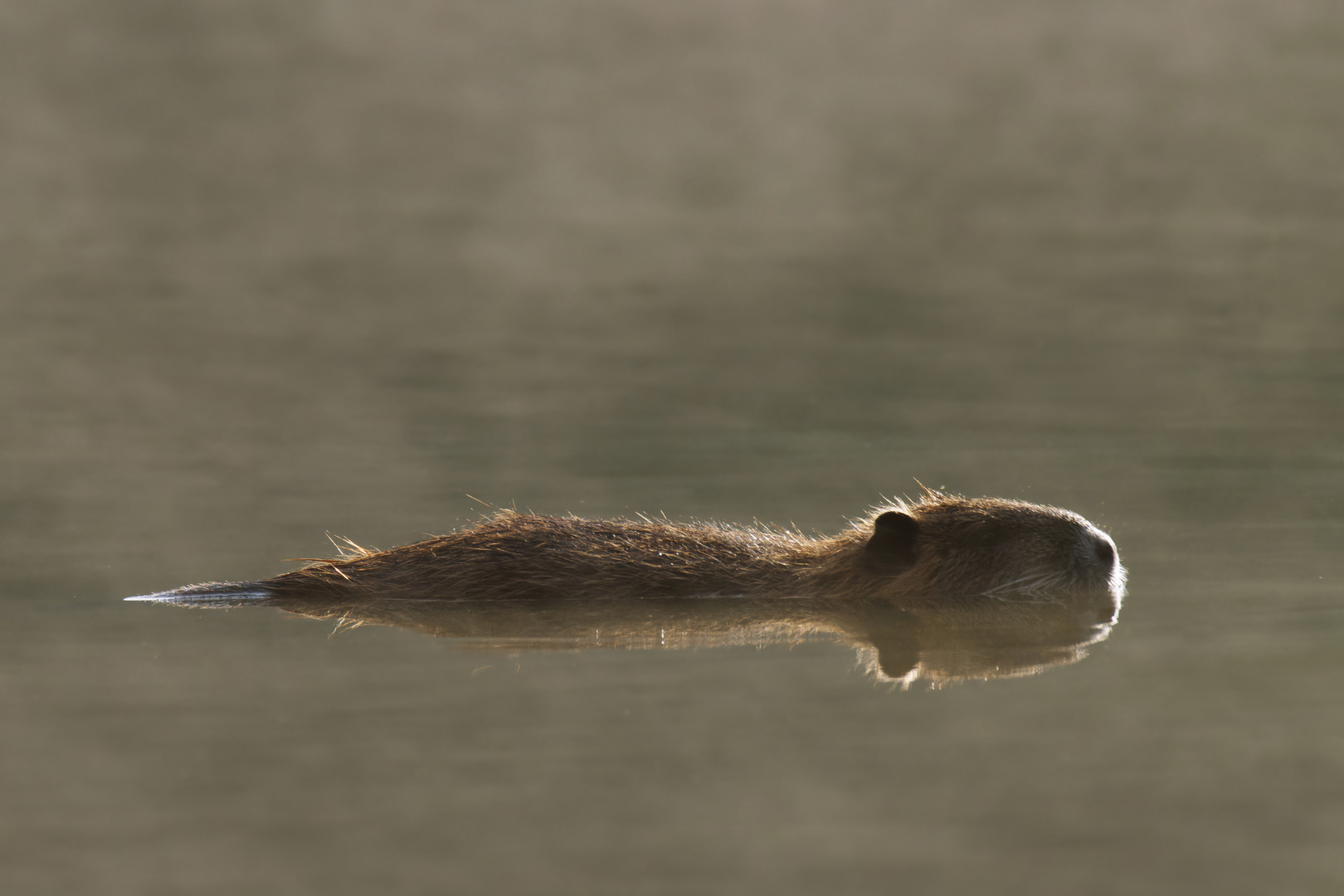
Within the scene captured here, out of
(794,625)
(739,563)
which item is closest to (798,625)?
(794,625)

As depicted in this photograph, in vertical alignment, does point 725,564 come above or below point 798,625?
above

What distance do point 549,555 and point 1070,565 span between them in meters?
2.50

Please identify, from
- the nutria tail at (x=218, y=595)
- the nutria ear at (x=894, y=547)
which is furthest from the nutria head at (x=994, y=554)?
the nutria tail at (x=218, y=595)

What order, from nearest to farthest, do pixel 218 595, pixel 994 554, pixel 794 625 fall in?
1. pixel 794 625
2. pixel 994 554
3. pixel 218 595

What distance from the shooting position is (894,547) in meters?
6.31

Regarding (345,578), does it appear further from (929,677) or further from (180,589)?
(929,677)

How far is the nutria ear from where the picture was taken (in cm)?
628

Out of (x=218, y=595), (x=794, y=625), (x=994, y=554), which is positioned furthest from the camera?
(x=218, y=595)

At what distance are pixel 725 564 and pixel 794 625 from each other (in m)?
0.64

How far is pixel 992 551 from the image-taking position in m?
6.25

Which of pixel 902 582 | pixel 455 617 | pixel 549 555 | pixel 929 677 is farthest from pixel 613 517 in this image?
pixel 929 677

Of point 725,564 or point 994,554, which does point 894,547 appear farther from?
point 725,564

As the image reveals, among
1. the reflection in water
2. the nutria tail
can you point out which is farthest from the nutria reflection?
the nutria tail

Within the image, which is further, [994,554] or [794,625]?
[994,554]
